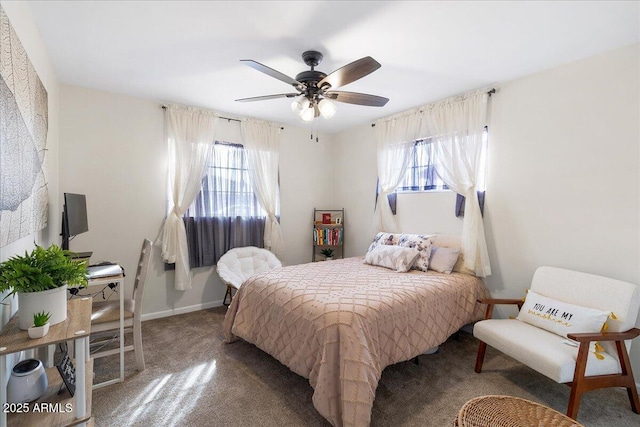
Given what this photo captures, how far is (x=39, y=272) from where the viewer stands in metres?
1.19

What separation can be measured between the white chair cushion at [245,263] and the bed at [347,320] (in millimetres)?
823

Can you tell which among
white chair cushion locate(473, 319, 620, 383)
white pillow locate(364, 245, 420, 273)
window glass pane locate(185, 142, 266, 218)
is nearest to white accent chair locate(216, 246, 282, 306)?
window glass pane locate(185, 142, 266, 218)

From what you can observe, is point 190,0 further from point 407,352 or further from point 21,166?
point 407,352

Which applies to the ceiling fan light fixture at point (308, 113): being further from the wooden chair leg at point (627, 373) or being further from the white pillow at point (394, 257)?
the wooden chair leg at point (627, 373)

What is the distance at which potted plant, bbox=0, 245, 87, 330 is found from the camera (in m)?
1.15

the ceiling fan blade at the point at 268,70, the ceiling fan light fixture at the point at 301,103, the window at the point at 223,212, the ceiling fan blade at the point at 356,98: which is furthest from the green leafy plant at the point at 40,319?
the window at the point at 223,212

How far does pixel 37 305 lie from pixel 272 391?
5.01ft

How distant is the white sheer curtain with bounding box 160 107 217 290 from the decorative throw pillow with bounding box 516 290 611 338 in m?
3.50

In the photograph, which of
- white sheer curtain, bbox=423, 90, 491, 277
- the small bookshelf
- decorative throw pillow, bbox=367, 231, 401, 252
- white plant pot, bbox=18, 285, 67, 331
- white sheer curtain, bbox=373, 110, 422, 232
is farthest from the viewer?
the small bookshelf

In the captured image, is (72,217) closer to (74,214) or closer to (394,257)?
(74,214)

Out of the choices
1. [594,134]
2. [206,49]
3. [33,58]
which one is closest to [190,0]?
[206,49]

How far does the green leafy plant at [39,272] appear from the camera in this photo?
45.1 inches

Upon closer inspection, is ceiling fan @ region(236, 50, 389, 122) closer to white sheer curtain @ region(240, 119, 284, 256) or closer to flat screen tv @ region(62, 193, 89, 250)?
flat screen tv @ region(62, 193, 89, 250)

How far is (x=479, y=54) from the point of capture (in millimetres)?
2350
